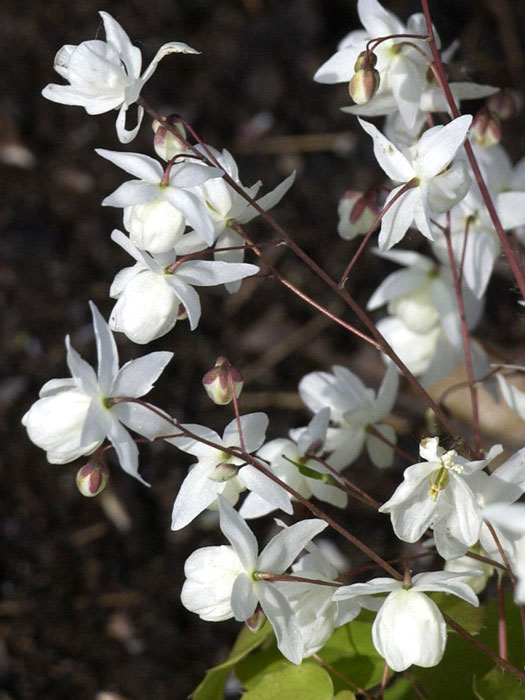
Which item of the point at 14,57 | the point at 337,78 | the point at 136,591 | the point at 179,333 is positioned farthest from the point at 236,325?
the point at 337,78

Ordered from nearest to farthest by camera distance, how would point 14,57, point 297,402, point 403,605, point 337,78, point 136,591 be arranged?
1. point 403,605
2. point 337,78
3. point 136,591
4. point 297,402
5. point 14,57

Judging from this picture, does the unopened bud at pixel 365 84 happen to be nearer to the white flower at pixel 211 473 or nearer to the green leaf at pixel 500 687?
the white flower at pixel 211 473

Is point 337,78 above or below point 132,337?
above

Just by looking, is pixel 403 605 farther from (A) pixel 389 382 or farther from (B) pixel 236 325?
(B) pixel 236 325

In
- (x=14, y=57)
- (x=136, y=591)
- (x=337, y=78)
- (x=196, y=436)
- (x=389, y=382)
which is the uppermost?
(x=337, y=78)

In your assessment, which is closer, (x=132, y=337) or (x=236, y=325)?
(x=132, y=337)

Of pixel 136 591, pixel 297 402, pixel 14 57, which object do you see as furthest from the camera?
pixel 14 57

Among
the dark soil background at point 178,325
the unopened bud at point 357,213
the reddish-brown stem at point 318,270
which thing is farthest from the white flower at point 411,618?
the dark soil background at point 178,325
